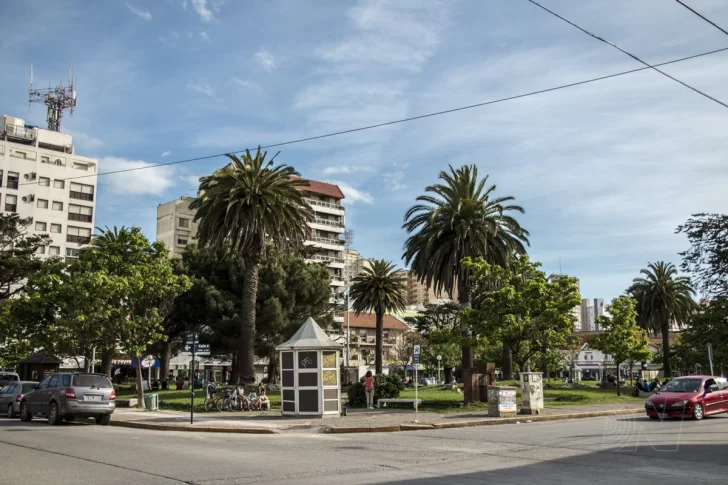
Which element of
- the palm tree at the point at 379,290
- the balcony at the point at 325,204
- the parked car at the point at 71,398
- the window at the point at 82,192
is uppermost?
the balcony at the point at 325,204

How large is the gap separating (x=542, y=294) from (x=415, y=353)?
9834 millimetres

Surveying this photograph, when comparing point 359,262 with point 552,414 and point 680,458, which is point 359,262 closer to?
point 552,414

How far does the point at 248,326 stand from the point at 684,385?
2170cm

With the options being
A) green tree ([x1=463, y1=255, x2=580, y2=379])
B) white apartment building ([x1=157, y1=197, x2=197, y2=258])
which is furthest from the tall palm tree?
white apartment building ([x1=157, y1=197, x2=197, y2=258])

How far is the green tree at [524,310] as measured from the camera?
3134cm

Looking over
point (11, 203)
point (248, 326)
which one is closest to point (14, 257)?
point (248, 326)

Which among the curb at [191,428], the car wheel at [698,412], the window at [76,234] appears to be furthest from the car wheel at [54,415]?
the window at [76,234]

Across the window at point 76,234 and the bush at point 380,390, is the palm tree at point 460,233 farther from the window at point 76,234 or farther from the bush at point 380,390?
the window at point 76,234

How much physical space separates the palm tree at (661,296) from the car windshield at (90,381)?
54.3 meters

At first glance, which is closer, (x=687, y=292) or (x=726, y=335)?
(x=726, y=335)

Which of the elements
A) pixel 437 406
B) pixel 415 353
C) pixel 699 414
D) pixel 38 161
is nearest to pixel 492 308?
pixel 437 406

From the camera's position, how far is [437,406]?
30094 mm

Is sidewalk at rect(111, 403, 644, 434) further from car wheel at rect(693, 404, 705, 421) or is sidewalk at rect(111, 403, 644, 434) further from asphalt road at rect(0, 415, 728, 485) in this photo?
car wheel at rect(693, 404, 705, 421)

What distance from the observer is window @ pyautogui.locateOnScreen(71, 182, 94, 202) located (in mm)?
86062
